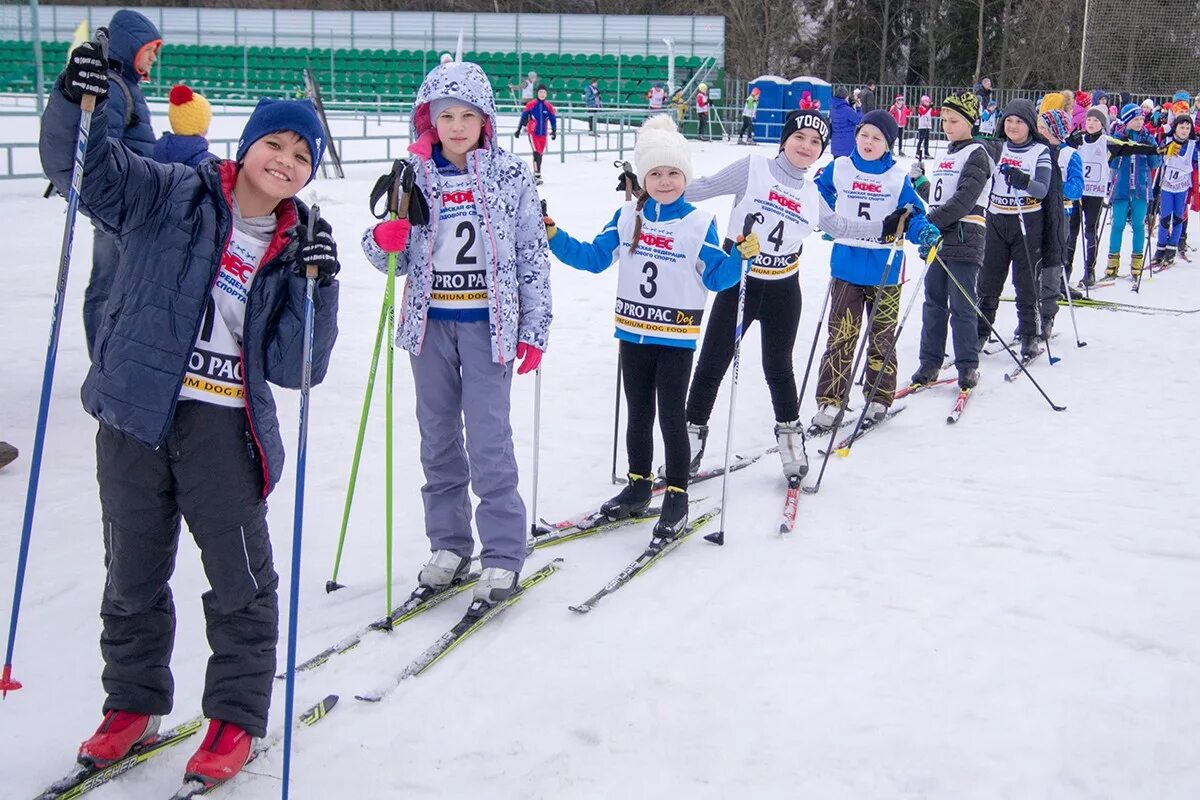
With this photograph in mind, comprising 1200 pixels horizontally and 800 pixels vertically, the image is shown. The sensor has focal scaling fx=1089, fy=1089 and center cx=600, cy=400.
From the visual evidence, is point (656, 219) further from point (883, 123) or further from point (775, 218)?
point (883, 123)

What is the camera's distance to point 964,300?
282 inches

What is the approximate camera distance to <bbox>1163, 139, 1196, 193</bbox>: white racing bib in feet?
43.7

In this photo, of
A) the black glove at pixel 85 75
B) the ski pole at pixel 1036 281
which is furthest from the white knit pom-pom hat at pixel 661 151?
the ski pole at pixel 1036 281

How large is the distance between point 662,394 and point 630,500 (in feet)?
1.90

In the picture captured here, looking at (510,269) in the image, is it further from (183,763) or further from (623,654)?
(183,763)

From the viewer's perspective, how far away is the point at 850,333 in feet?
21.0

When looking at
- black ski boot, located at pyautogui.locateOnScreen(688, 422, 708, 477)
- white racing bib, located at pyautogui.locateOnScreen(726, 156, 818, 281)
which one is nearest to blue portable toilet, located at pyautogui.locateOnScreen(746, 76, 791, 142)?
white racing bib, located at pyautogui.locateOnScreen(726, 156, 818, 281)

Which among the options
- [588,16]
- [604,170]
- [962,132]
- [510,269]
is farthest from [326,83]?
[510,269]

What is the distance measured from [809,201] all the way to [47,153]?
3859 millimetres

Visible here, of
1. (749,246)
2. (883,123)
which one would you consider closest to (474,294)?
(749,246)

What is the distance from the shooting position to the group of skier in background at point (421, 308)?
8.93ft

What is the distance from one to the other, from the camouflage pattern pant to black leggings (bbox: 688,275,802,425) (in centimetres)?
94

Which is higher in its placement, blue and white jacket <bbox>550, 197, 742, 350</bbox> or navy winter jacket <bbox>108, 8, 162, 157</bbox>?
navy winter jacket <bbox>108, 8, 162, 157</bbox>

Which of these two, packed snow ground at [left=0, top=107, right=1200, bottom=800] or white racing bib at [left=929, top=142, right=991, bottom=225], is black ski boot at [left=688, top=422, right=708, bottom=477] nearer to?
packed snow ground at [left=0, top=107, right=1200, bottom=800]
